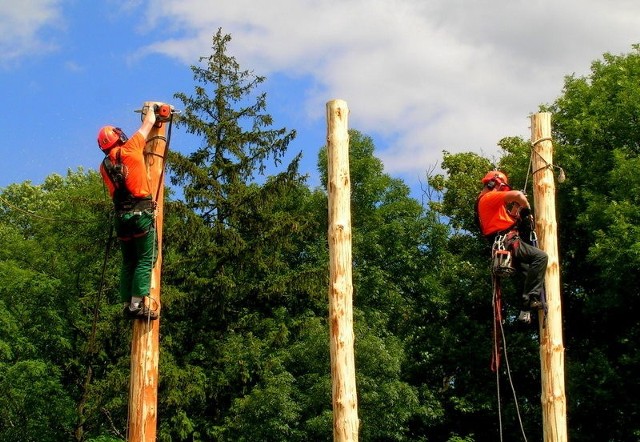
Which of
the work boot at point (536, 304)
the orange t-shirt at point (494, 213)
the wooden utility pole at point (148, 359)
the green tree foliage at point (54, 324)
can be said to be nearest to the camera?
the wooden utility pole at point (148, 359)

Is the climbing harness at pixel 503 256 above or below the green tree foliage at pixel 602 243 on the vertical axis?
below

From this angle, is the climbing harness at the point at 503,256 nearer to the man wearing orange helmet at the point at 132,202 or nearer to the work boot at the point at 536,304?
the work boot at the point at 536,304

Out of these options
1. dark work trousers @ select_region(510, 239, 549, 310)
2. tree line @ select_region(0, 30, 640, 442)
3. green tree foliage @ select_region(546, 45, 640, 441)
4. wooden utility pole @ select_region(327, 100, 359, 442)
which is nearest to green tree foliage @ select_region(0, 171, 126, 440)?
tree line @ select_region(0, 30, 640, 442)

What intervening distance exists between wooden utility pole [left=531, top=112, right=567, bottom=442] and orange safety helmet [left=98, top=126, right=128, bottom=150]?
3.84m

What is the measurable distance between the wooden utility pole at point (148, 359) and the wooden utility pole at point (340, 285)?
1575mm

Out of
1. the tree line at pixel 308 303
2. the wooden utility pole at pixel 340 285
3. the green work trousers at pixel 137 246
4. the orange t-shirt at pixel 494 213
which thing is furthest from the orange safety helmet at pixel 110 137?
the tree line at pixel 308 303

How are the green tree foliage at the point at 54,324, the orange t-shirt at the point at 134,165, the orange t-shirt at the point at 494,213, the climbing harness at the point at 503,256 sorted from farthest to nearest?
the green tree foliage at the point at 54,324
the orange t-shirt at the point at 494,213
the climbing harness at the point at 503,256
the orange t-shirt at the point at 134,165

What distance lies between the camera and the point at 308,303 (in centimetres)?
2702

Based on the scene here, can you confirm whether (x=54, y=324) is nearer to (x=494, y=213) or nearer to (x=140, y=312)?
(x=494, y=213)

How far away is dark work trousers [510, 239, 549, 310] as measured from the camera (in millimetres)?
8547

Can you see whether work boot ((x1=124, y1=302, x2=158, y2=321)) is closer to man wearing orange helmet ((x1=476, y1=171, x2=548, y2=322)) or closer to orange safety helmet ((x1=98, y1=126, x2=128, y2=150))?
orange safety helmet ((x1=98, y1=126, x2=128, y2=150))

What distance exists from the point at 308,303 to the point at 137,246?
19.6 metres

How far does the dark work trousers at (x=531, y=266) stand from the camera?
8.55 meters

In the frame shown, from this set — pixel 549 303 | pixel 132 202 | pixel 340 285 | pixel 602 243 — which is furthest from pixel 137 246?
pixel 602 243
